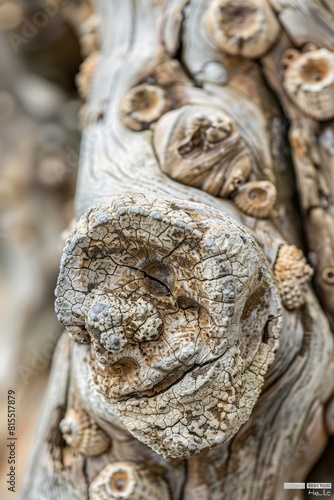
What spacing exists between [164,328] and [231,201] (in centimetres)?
47

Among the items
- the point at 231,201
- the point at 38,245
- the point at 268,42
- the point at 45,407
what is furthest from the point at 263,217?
the point at 38,245

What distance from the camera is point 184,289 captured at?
1.08m

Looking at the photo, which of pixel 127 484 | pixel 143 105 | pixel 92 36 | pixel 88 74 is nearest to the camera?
pixel 127 484

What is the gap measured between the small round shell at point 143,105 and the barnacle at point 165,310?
0.47m

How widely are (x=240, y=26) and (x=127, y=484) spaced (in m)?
1.28

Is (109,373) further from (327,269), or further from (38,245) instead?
(38,245)

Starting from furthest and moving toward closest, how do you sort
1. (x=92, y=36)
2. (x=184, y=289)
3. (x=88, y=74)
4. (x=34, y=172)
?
(x=34, y=172)
(x=92, y=36)
(x=88, y=74)
(x=184, y=289)

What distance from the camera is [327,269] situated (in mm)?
1560

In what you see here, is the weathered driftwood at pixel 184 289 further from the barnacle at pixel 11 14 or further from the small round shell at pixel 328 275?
the barnacle at pixel 11 14

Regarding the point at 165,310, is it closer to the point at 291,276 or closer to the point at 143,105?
the point at 291,276

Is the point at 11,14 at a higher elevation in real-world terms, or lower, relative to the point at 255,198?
higher

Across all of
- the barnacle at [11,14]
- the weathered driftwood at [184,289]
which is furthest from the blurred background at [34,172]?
the weathered driftwood at [184,289]

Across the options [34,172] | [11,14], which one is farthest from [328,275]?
[11,14]

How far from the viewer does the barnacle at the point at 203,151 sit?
137 cm
